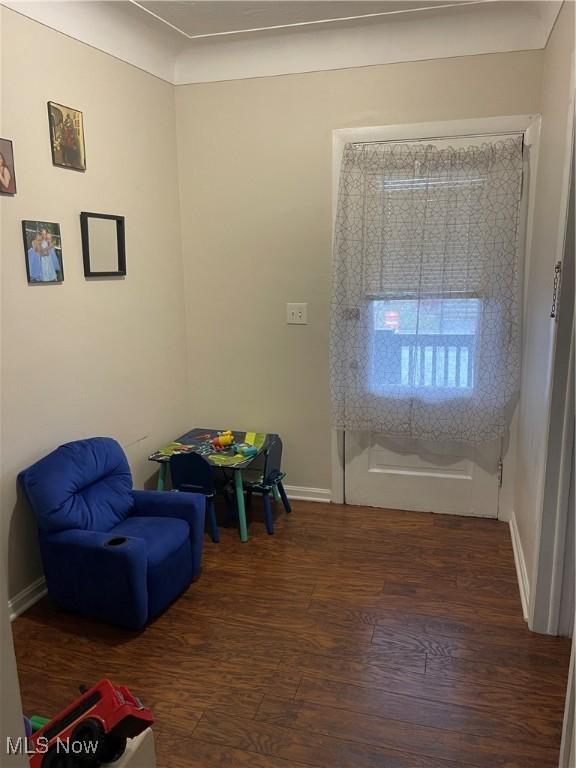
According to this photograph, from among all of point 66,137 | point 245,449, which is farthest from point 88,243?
point 245,449

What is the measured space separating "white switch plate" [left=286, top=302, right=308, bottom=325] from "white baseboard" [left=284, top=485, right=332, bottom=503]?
104cm

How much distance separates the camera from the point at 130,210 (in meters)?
3.04

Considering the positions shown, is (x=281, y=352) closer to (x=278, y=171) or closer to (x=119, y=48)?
(x=278, y=171)

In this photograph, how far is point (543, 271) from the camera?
2.50 metres

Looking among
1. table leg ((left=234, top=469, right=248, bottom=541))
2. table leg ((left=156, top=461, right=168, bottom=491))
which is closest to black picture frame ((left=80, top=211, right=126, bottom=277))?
table leg ((left=156, top=461, right=168, bottom=491))

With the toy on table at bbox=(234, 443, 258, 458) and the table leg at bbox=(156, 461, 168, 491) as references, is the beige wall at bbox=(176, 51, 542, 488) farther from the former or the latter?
the table leg at bbox=(156, 461, 168, 491)

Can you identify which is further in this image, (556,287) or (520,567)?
(520,567)

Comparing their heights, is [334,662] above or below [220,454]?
below

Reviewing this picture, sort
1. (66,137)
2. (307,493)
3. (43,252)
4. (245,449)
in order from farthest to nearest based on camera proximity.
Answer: (307,493) → (245,449) → (66,137) → (43,252)

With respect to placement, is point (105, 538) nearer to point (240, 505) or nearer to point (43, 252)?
point (240, 505)

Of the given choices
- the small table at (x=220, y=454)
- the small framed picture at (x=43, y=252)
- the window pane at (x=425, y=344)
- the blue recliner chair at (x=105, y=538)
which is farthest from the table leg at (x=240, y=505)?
the small framed picture at (x=43, y=252)

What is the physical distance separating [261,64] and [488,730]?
10.7ft

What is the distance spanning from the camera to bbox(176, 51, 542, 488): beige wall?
2.98 m

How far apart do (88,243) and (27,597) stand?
163cm
